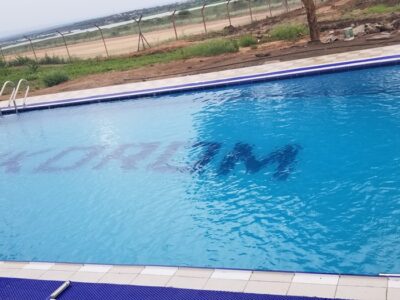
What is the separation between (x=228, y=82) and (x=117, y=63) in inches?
379

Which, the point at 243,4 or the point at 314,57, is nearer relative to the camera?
the point at 314,57

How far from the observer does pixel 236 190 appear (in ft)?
24.6

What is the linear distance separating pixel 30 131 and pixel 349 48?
993 centimetres

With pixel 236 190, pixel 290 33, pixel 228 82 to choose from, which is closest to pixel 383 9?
pixel 290 33

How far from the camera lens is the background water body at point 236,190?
19.0ft

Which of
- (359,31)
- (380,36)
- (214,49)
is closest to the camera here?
(380,36)

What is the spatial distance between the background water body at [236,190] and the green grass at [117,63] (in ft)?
19.4

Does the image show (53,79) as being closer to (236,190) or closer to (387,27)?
(387,27)

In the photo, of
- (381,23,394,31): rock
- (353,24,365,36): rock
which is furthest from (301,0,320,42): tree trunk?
(381,23,394,31): rock

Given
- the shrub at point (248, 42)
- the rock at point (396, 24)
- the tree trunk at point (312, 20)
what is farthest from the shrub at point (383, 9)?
the shrub at point (248, 42)

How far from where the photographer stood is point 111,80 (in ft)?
57.4

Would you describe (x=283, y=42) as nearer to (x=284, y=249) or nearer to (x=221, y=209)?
(x=221, y=209)

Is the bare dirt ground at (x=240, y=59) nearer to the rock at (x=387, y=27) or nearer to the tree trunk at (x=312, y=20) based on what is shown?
the tree trunk at (x=312, y=20)

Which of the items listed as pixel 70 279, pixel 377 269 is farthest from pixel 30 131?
pixel 377 269
